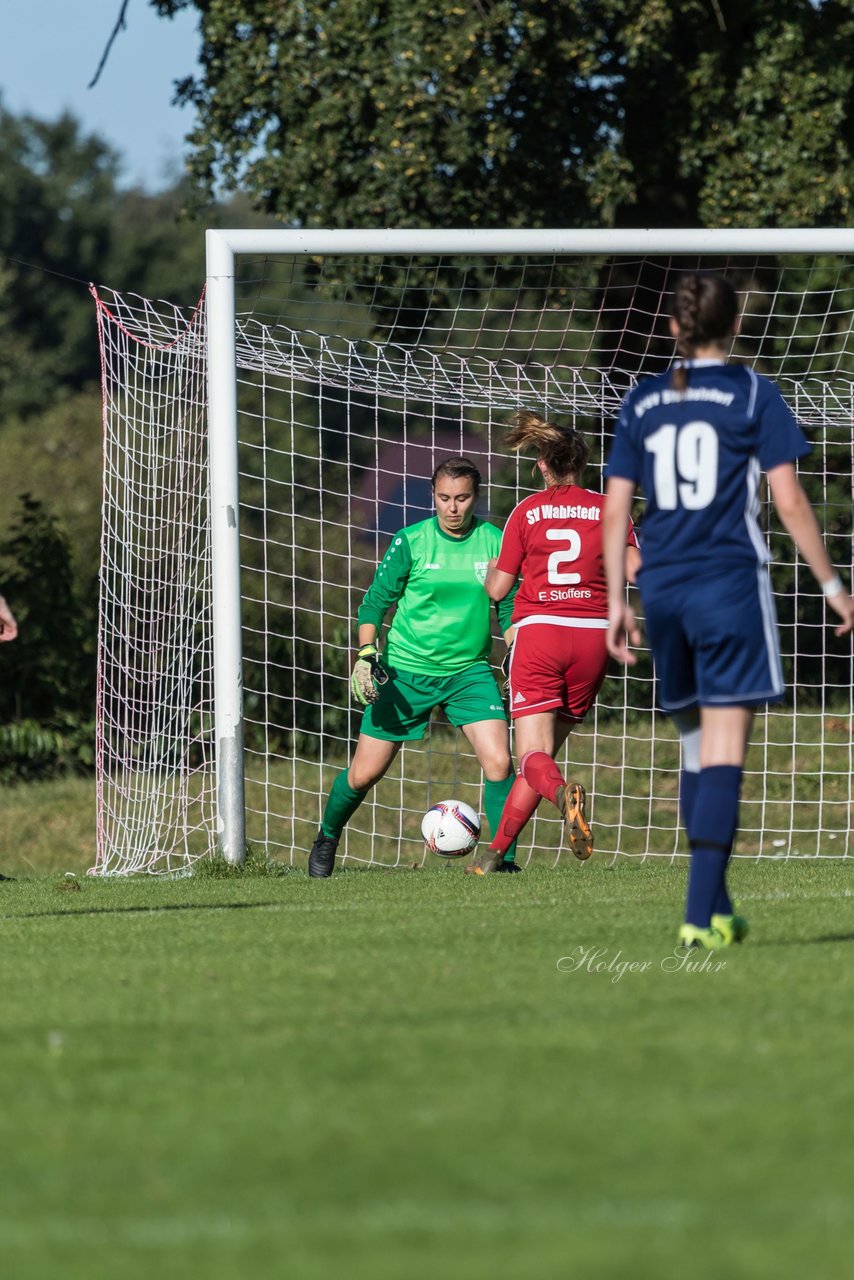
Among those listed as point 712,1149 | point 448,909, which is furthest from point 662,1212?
point 448,909

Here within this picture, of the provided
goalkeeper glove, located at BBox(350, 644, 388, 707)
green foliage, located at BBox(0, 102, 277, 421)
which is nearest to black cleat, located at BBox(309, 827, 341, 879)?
goalkeeper glove, located at BBox(350, 644, 388, 707)

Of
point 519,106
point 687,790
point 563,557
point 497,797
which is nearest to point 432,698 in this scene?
point 497,797

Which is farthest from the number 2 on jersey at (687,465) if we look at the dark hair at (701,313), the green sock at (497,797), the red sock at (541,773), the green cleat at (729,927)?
the green sock at (497,797)

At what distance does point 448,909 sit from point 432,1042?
2.69 metres

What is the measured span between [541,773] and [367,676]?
0.97 m

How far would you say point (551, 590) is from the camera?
7.73 metres

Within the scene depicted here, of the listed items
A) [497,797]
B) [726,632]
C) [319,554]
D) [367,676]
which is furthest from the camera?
[319,554]

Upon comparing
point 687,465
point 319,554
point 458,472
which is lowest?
point 687,465

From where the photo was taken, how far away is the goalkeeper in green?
815cm

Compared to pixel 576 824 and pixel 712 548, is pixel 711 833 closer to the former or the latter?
pixel 712 548

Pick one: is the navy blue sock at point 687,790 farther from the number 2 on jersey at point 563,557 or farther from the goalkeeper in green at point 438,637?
the goalkeeper in green at point 438,637

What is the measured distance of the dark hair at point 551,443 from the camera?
25.2 ft

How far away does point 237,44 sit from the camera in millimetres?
15562

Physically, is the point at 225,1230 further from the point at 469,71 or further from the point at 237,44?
the point at 237,44
